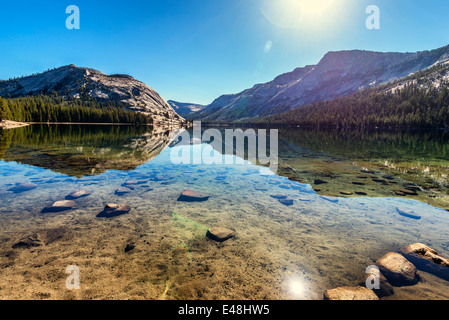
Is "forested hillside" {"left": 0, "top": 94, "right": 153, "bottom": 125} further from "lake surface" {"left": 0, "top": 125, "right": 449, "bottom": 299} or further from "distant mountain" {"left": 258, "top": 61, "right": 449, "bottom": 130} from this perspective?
"distant mountain" {"left": 258, "top": 61, "right": 449, "bottom": 130}

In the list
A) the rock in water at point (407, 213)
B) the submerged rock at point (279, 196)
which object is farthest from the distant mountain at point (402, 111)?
the submerged rock at point (279, 196)

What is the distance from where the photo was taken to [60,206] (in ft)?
34.3

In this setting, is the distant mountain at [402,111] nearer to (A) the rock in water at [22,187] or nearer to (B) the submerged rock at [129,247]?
(B) the submerged rock at [129,247]

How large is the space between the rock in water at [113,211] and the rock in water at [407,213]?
14821 mm

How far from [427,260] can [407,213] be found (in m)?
5.09

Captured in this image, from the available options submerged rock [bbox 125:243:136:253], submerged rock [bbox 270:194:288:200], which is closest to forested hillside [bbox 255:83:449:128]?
submerged rock [bbox 270:194:288:200]

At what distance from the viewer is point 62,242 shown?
7512 mm

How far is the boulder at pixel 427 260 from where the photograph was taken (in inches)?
247

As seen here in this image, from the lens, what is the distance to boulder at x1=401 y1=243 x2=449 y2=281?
6.26 metres

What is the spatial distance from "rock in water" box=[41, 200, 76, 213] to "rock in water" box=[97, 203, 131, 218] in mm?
2137

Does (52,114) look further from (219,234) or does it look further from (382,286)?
(382,286)

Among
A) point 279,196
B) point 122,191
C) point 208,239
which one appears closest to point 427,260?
point 279,196
